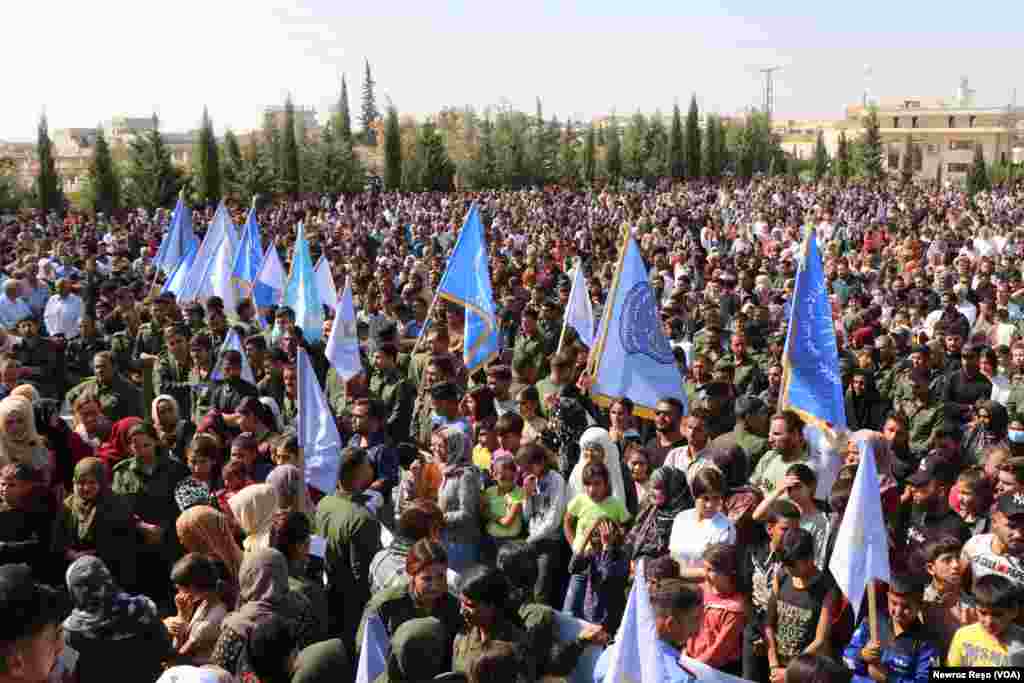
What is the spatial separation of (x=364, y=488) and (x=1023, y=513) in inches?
117

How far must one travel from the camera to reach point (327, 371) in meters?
9.05

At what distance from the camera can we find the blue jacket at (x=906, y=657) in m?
3.94

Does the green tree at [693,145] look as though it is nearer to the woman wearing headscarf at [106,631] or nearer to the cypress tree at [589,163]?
the cypress tree at [589,163]

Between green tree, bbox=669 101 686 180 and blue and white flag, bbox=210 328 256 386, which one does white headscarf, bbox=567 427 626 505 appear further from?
green tree, bbox=669 101 686 180

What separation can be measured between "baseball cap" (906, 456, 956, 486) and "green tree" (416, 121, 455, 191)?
4510cm

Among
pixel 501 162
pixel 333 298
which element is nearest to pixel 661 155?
pixel 501 162

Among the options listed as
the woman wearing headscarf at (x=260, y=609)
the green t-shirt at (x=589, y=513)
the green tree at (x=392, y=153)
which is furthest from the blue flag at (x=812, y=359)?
the green tree at (x=392, y=153)

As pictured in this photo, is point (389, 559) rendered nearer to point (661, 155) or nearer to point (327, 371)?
point (327, 371)

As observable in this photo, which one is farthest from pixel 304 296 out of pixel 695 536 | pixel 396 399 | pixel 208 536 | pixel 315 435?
pixel 695 536

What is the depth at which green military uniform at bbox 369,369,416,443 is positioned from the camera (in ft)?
24.9

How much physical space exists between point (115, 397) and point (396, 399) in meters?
1.97

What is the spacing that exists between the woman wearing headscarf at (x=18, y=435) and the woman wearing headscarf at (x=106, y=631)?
2.14m

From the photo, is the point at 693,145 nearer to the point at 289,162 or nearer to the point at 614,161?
the point at 614,161

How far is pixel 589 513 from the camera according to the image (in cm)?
502
